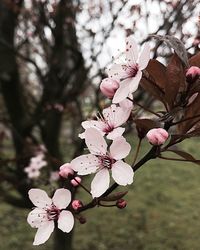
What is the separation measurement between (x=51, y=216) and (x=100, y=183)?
0.12m

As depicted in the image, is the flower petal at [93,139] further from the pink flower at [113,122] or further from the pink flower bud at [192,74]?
the pink flower bud at [192,74]

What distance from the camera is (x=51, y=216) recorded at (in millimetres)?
716

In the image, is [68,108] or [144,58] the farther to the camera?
[68,108]

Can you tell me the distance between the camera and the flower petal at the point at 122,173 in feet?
2.06

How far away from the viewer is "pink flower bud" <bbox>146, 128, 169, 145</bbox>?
2.02ft

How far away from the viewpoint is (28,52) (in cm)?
414

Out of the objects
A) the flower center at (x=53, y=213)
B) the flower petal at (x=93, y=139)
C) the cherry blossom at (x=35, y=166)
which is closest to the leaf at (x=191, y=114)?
the flower petal at (x=93, y=139)

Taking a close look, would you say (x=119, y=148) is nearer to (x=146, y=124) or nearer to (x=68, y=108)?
(x=146, y=124)

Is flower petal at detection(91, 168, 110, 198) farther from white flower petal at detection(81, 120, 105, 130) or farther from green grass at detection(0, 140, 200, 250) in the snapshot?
green grass at detection(0, 140, 200, 250)

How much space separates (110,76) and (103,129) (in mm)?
83

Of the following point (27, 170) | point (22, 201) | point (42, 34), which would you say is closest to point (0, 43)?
point (42, 34)

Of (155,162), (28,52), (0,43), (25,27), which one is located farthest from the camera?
(155,162)

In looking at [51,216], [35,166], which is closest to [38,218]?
[51,216]

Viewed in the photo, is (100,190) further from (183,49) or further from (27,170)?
(27,170)
